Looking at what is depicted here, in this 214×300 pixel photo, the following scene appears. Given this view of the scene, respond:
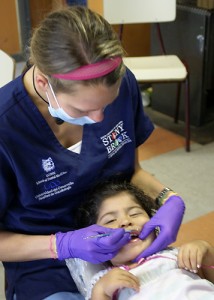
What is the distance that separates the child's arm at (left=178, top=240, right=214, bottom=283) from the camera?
4.21ft

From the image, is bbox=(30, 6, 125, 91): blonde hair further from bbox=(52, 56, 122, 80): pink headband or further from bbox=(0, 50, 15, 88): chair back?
bbox=(0, 50, 15, 88): chair back

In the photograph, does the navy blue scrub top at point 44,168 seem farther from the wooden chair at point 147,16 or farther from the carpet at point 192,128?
the carpet at point 192,128

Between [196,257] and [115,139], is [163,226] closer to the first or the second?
[196,257]

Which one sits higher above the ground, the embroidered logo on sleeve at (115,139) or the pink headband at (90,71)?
the pink headband at (90,71)

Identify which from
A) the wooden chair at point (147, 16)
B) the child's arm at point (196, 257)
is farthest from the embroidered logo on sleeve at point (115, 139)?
Result: the wooden chair at point (147, 16)

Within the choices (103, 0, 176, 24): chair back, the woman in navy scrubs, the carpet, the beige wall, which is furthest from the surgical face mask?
the beige wall

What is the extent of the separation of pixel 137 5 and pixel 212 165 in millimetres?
1109

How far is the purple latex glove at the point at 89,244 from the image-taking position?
122cm

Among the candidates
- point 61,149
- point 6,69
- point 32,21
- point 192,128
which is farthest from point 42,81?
point 32,21

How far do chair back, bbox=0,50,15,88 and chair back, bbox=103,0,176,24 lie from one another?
1.27 m

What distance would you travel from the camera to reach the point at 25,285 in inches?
52.1

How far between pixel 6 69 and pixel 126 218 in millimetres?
817

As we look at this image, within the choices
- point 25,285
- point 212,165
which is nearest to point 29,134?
point 25,285

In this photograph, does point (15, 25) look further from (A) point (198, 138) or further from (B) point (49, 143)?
(B) point (49, 143)
